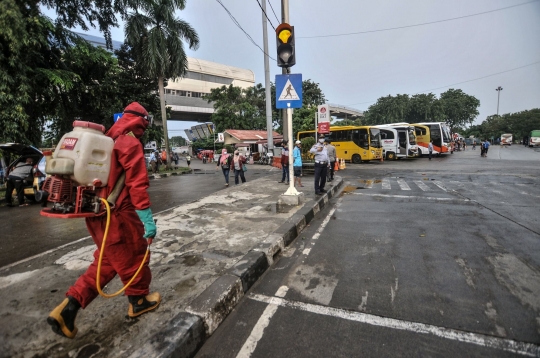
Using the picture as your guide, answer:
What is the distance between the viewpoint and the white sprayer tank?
2029 millimetres

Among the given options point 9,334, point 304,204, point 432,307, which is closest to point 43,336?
point 9,334

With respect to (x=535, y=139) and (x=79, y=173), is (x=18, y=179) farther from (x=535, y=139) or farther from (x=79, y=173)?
(x=535, y=139)

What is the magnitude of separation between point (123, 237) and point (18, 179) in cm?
890

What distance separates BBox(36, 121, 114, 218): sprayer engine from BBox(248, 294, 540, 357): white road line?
186 cm

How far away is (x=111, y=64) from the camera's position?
1558cm

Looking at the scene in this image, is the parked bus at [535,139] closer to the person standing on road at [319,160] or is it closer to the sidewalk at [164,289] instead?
the person standing on road at [319,160]

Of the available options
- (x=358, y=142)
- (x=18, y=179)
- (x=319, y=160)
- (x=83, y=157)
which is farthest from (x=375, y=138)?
(x=83, y=157)

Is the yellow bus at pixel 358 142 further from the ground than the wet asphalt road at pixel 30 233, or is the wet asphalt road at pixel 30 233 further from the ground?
the yellow bus at pixel 358 142

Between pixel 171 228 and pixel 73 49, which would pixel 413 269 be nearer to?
pixel 171 228

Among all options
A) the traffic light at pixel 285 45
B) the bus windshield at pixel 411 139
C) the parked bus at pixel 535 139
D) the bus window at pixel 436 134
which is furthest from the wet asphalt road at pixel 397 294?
the parked bus at pixel 535 139

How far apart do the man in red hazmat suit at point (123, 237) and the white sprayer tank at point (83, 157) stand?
0.24ft

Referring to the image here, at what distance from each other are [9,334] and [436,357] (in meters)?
3.38

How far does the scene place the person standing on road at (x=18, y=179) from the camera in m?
8.37

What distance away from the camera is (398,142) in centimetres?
2283
